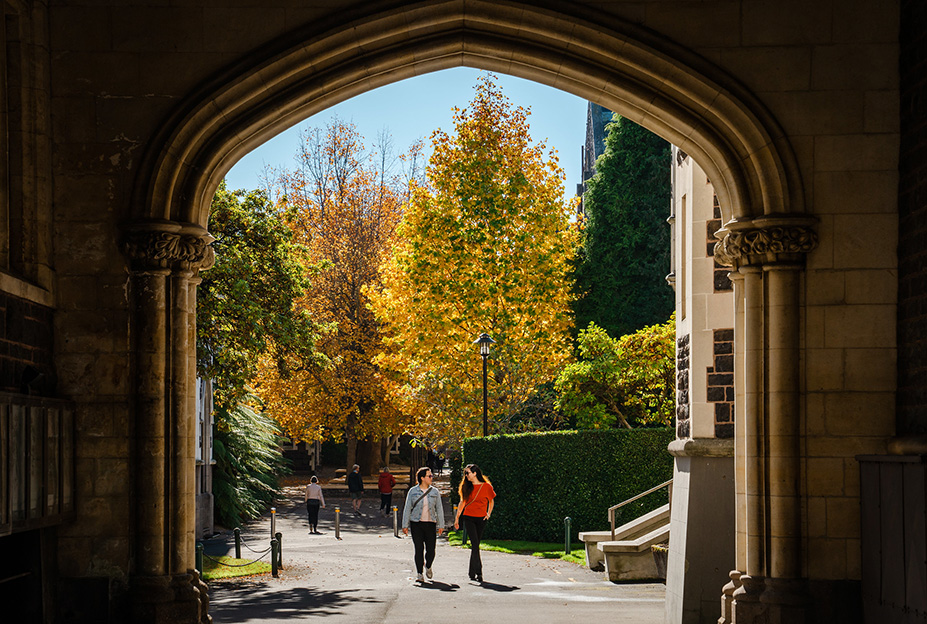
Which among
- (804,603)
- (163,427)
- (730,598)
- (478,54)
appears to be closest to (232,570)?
(163,427)

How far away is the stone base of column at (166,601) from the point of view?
7.77 metres

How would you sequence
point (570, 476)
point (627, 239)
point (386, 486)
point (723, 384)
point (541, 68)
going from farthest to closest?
Result: 1. point (627, 239)
2. point (386, 486)
3. point (570, 476)
4. point (723, 384)
5. point (541, 68)

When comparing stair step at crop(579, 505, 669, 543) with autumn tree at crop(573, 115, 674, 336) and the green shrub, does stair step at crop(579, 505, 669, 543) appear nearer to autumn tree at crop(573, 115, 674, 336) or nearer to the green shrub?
the green shrub

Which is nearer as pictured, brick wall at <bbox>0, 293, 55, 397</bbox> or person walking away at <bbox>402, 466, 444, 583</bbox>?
brick wall at <bbox>0, 293, 55, 397</bbox>

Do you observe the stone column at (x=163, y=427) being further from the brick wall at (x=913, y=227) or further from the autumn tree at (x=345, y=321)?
the autumn tree at (x=345, y=321)

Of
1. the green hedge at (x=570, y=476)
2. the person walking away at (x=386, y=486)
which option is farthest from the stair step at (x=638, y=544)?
the person walking away at (x=386, y=486)

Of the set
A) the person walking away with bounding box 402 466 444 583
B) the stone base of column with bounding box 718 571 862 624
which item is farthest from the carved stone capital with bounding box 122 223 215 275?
the person walking away with bounding box 402 466 444 583

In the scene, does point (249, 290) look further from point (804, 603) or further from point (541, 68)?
point (804, 603)

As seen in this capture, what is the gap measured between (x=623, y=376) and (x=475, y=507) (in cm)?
715

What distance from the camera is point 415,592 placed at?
12.9m

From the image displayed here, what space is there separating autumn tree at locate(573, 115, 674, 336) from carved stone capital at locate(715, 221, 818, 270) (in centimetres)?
2162

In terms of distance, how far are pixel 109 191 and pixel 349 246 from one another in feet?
79.9

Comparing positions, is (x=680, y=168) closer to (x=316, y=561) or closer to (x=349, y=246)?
(x=316, y=561)

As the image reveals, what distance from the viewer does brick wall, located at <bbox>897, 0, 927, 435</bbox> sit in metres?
7.46
